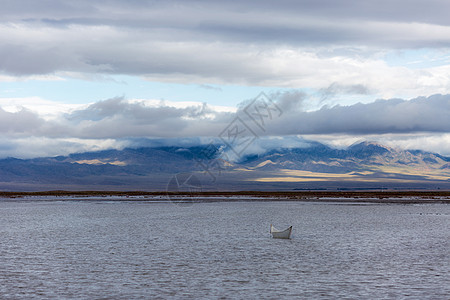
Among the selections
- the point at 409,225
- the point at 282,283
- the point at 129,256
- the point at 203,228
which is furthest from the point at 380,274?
the point at 409,225

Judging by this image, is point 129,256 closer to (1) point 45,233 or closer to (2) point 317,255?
(2) point 317,255

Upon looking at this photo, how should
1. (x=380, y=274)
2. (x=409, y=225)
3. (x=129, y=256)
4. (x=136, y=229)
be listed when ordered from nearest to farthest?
(x=380, y=274)
(x=129, y=256)
(x=136, y=229)
(x=409, y=225)

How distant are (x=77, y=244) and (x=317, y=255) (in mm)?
22860

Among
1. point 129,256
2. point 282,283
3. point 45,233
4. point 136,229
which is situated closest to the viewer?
point 282,283

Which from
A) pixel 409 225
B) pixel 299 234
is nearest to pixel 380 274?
pixel 299 234

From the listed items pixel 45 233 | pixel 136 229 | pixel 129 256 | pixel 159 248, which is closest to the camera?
pixel 129 256

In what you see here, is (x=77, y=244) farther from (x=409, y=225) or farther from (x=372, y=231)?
(x=409, y=225)

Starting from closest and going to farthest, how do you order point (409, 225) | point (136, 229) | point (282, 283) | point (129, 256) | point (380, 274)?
point (282, 283), point (380, 274), point (129, 256), point (136, 229), point (409, 225)

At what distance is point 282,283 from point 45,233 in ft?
129

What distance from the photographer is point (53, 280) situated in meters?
33.2

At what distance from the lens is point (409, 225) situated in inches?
2953

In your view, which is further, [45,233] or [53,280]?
[45,233]

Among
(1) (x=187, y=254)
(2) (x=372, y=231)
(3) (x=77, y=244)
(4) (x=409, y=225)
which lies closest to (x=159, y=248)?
(1) (x=187, y=254)

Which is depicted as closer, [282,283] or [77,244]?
[282,283]
